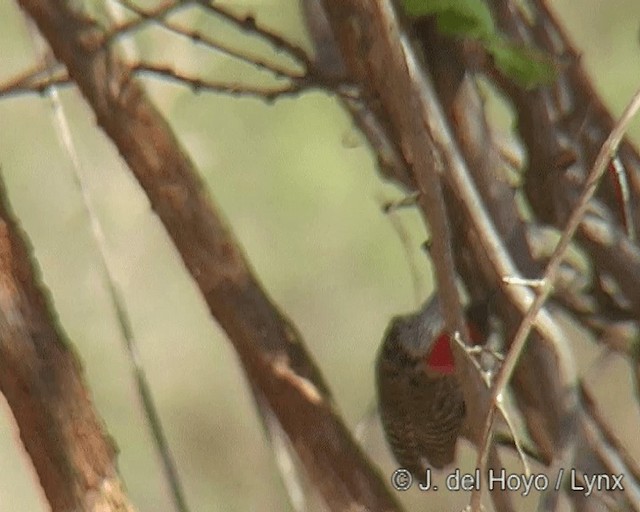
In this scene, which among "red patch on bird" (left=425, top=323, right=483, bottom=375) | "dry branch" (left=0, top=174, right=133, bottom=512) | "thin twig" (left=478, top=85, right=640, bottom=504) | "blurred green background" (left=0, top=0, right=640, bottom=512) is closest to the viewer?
"thin twig" (left=478, top=85, right=640, bottom=504)

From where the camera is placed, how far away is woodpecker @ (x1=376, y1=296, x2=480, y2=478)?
0.60 m

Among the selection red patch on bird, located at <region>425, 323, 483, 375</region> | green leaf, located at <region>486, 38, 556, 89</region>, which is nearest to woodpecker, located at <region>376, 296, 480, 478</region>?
red patch on bird, located at <region>425, 323, 483, 375</region>

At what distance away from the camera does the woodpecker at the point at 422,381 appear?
1.96ft

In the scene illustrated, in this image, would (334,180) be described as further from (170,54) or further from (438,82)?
(438,82)

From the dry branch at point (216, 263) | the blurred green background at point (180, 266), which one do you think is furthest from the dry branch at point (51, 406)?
the blurred green background at point (180, 266)

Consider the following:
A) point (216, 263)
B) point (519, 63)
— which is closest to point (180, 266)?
point (216, 263)

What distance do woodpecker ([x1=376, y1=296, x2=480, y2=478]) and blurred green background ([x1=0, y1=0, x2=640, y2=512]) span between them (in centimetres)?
45

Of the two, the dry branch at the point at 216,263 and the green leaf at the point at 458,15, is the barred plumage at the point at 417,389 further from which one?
the green leaf at the point at 458,15

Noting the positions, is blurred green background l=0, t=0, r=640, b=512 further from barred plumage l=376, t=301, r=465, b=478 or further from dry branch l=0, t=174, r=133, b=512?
dry branch l=0, t=174, r=133, b=512

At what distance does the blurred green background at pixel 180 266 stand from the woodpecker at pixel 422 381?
45 cm

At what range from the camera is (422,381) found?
60cm

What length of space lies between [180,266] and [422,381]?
61 cm

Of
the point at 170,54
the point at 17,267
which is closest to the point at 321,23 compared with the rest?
the point at 17,267

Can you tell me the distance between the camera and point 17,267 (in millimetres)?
515
